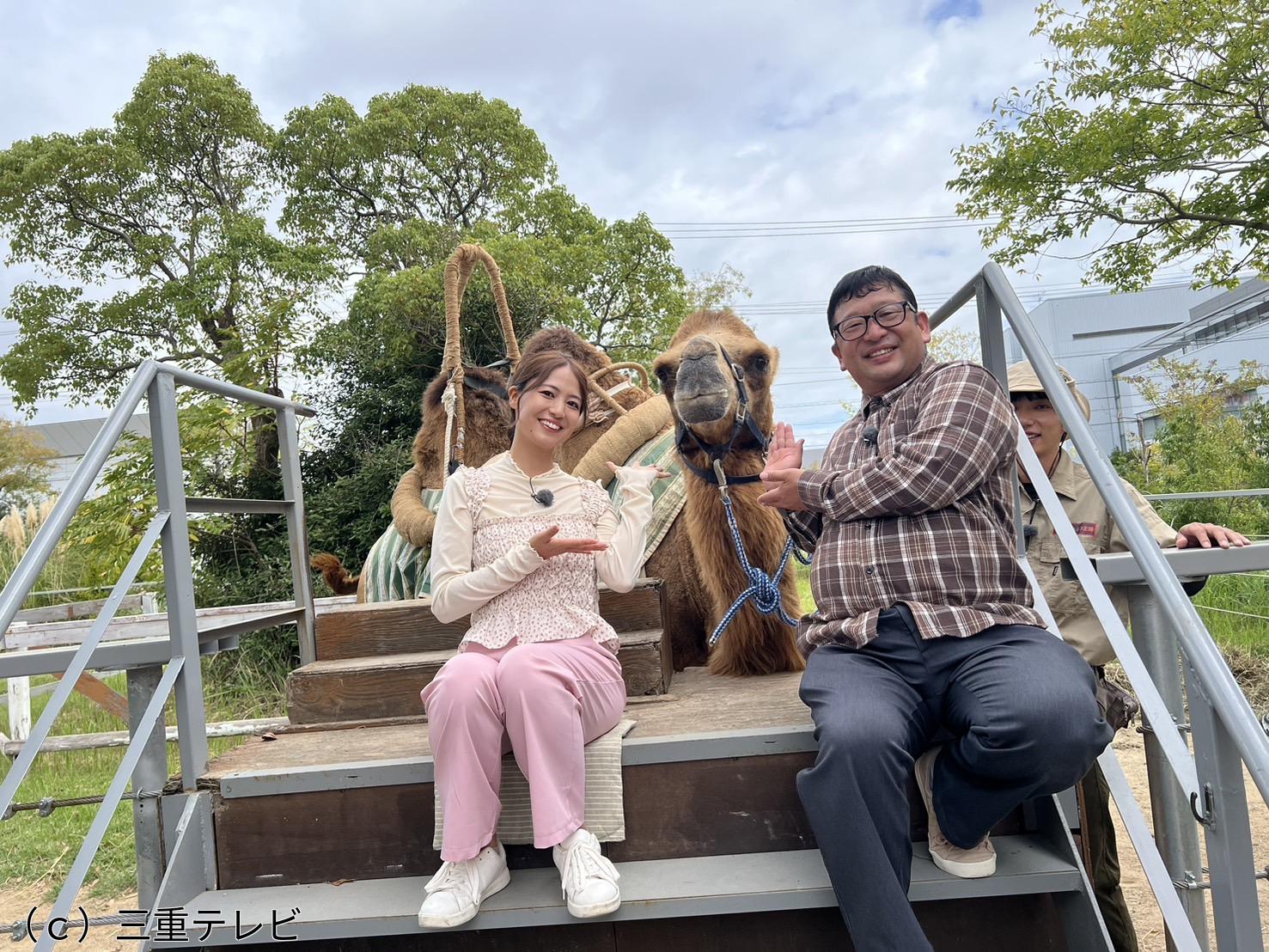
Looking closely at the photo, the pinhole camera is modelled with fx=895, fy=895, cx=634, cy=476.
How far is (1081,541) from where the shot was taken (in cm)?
257

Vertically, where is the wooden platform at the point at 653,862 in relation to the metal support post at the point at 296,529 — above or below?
below

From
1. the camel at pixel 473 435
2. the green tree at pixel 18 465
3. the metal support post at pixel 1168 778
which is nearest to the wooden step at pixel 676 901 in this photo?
the metal support post at pixel 1168 778

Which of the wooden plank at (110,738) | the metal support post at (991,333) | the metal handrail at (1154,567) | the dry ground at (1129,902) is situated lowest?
the dry ground at (1129,902)

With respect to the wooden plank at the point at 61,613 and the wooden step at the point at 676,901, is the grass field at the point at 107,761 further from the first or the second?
the wooden step at the point at 676,901

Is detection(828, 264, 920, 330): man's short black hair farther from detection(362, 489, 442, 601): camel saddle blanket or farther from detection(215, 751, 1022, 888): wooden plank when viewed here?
detection(362, 489, 442, 601): camel saddle blanket

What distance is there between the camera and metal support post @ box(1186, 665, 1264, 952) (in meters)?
1.64

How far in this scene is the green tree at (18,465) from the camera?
30.4 metres

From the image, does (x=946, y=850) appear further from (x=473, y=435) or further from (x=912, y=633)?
(x=473, y=435)

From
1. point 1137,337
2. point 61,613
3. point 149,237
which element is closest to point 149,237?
point 149,237

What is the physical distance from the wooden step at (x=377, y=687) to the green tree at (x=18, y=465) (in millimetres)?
31970

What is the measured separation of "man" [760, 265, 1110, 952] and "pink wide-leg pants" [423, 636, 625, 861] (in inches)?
23.1

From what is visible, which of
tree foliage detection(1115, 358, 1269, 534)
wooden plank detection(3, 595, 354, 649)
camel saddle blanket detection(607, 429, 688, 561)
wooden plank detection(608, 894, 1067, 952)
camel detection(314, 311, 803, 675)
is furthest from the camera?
tree foliage detection(1115, 358, 1269, 534)

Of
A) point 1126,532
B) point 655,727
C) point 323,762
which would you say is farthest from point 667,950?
point 1126,532

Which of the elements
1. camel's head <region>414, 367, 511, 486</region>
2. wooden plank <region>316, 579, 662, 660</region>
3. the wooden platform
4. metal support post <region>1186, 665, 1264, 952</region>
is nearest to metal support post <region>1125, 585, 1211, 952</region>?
the wooden platform
